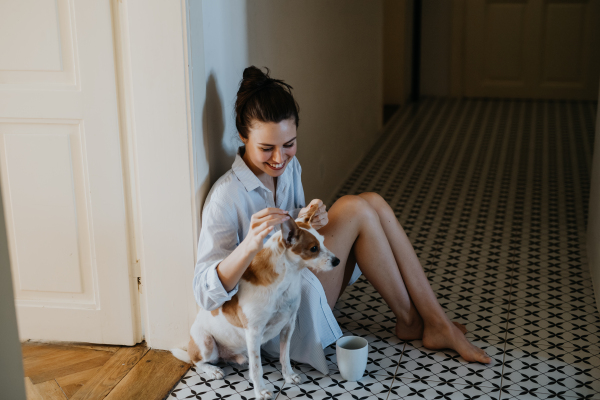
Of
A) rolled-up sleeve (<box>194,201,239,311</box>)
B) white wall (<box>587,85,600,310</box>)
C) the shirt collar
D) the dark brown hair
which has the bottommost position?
white wall (<box>587,85,600,310</box>)

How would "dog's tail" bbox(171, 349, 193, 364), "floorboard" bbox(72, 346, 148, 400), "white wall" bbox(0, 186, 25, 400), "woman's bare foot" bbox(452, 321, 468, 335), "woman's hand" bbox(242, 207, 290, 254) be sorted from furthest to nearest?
1. "woman's bare foot" bbox(452, 321, 468, 335)
2. "dog's tail" bbox(171, 349, 193, 364)
3. "floorboard" bbox(72, 346, 148, 400)
4. "woman's hand" bbox(242, 207, 290, 254)
5. "white wall" bbox(0, 186, 25, 400)

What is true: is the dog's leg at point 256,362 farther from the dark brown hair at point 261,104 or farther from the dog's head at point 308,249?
the dark brown hair at point 261,104

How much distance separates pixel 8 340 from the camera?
1046 mm

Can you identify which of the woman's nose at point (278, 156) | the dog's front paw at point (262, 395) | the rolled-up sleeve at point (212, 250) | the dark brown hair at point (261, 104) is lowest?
the dog's front paw at point (262, 395)

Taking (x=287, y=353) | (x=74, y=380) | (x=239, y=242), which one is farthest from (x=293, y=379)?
(x=74, y=380)

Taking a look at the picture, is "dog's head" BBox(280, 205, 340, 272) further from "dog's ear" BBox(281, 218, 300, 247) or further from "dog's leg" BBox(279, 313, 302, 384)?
"dog's leg" BBox(279, 313, 302, 384)

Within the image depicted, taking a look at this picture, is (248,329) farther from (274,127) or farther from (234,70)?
(234,70)

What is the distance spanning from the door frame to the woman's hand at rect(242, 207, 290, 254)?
0.36m

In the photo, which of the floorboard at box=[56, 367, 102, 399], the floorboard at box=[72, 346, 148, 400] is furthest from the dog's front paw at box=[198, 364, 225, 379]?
the floorboard at box=[56, 367, 102, 399]

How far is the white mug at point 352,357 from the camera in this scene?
1.85 meters

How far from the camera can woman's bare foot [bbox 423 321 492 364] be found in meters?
1.99

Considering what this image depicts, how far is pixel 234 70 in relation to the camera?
2072 millimetres

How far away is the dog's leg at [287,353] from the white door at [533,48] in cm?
483

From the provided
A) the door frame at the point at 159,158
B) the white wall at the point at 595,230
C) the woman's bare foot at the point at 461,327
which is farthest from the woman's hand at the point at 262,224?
the white wall at the point at 595,230
